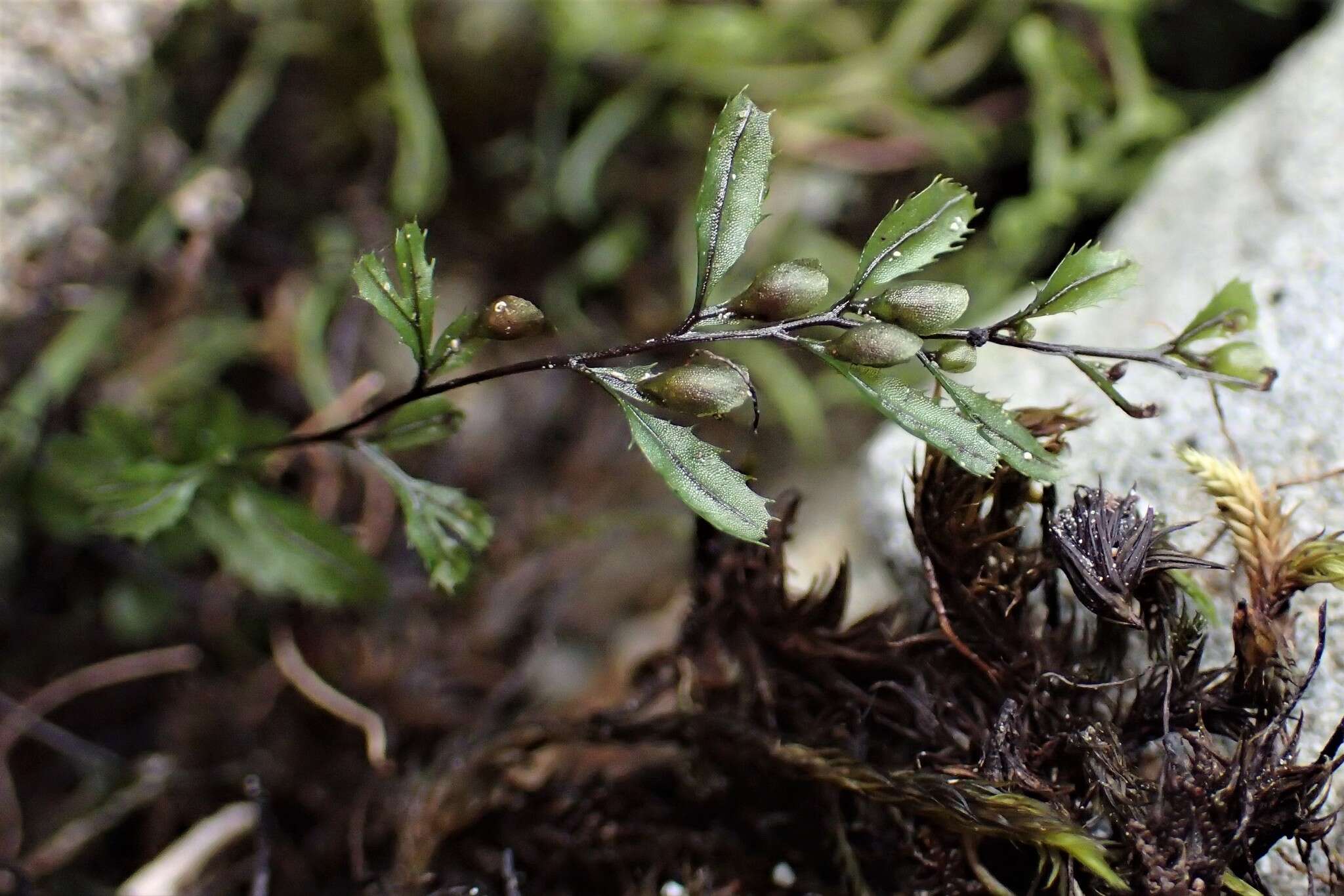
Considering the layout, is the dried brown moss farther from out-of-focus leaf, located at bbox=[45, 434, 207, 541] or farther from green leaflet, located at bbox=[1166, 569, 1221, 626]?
out-of-focus leaf, located at bbox=[45, 434, 207, 541]

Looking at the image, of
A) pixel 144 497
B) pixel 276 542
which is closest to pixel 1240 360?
pixel 276 542

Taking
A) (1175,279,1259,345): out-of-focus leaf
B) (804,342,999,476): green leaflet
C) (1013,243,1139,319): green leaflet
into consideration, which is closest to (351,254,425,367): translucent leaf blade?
(804,342,999,476): green leaflet

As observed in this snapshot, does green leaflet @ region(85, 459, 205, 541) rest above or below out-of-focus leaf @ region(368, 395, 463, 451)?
below

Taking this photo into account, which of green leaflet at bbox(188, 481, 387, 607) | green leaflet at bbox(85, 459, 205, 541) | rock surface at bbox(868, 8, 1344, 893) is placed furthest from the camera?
green leaflet at bbox(188, 481, 387, 607)

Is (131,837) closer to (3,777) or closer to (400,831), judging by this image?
(3,777)

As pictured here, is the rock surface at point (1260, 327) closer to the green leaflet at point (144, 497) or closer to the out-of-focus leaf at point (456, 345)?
the out-of-focus leaf at point (456, 345)

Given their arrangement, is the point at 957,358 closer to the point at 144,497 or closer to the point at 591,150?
the point at 144,497
